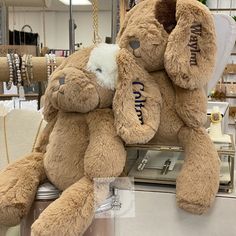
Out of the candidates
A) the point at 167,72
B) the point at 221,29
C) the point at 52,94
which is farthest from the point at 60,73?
the point at 221,29

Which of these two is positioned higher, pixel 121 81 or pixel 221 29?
pixel 221 29

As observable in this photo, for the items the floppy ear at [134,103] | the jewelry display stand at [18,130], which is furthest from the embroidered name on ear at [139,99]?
the jewelry display stand at [18,130]

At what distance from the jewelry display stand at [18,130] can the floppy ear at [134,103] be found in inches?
14.3

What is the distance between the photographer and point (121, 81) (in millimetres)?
634

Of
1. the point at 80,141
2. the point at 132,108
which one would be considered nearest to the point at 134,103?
the point at 132,108

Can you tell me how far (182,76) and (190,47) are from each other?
0.05 meters

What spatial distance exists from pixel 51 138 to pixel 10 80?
245 mm

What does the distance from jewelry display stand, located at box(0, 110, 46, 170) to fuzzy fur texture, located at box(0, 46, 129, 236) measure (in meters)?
0.22

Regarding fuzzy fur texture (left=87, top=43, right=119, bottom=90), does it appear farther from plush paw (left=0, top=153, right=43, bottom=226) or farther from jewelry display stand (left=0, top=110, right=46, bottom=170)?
jewelry display stand (left=0, top=110, right=46, bottom=170)

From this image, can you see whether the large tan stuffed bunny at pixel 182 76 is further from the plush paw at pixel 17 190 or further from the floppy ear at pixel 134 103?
the plush paw at pixel 17 190

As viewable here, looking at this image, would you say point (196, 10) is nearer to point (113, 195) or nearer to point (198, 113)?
point (198, 113)

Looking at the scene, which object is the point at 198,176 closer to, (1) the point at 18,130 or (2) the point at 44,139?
(2) the point at 44,139

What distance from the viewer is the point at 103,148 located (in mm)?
618

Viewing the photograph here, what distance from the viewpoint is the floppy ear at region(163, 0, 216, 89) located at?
Result: 2.03 ft
